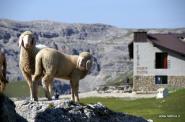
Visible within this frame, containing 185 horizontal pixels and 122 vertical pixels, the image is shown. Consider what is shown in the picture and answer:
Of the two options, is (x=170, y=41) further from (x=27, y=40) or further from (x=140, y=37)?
(x=27, y=40)

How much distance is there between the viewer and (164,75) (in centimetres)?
7862

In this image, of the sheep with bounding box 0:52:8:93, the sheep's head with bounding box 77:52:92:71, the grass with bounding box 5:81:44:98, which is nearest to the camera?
the sheep with bounding box 0:52:8:93

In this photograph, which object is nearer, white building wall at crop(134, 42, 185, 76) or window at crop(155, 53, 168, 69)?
white building wall at crop(134, 42, 185, 76)

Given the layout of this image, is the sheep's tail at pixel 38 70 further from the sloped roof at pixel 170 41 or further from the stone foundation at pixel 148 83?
the sloped roof at pixel 170 41

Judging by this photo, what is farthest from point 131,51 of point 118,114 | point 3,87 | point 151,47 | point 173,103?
point 3,87

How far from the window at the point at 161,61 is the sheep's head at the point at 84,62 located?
55.5 meters

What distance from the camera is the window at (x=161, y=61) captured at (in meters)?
78.9

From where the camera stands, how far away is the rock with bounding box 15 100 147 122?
68.9ft

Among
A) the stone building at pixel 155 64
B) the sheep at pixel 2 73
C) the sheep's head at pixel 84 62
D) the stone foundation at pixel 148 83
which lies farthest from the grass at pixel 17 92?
the stone building at pixel 155 64

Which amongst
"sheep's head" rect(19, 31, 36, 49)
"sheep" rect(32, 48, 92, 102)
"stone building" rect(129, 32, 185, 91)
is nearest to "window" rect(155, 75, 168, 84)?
"stone building" rect(129, 32, 185, 91)

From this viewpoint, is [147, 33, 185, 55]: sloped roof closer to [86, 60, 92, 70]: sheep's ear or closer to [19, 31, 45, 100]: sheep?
[86, 60, 92, 70]: sheep's ear

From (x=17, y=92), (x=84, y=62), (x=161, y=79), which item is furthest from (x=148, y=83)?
(x=84, y=62)

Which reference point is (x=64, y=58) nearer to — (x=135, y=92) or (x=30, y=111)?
(x=30, y=111)

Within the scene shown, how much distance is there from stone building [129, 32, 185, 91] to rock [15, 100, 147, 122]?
177 feet
